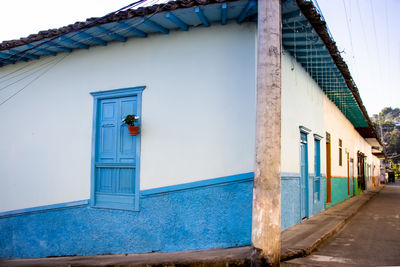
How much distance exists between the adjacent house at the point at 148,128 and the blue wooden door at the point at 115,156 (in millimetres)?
25

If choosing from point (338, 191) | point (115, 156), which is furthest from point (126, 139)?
point (338, 191)

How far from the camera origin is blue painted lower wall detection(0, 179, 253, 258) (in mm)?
5327

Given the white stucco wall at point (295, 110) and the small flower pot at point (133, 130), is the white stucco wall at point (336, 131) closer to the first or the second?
the white stucco wall at point (295, 110)

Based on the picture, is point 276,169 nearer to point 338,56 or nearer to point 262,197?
point 262,197

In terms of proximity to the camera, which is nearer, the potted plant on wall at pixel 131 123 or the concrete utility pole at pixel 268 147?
the concrete utility pole at pixel 268 147

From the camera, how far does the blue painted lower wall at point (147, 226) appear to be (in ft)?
17.5

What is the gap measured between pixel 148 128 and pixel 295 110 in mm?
3407

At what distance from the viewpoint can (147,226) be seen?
235 inches

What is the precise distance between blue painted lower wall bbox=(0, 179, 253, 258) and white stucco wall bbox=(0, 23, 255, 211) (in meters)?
0.31

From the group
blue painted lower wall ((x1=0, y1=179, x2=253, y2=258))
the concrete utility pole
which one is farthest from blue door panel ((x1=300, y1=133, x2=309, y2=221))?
the concrete utility pole

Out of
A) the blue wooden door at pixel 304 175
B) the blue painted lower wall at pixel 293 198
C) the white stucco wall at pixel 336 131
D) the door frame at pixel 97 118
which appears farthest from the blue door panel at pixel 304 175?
the door frame at pixel 97 118

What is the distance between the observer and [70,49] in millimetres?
7160

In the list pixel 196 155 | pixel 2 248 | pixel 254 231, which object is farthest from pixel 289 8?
pixel 2 248

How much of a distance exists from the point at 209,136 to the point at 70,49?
148 inches
